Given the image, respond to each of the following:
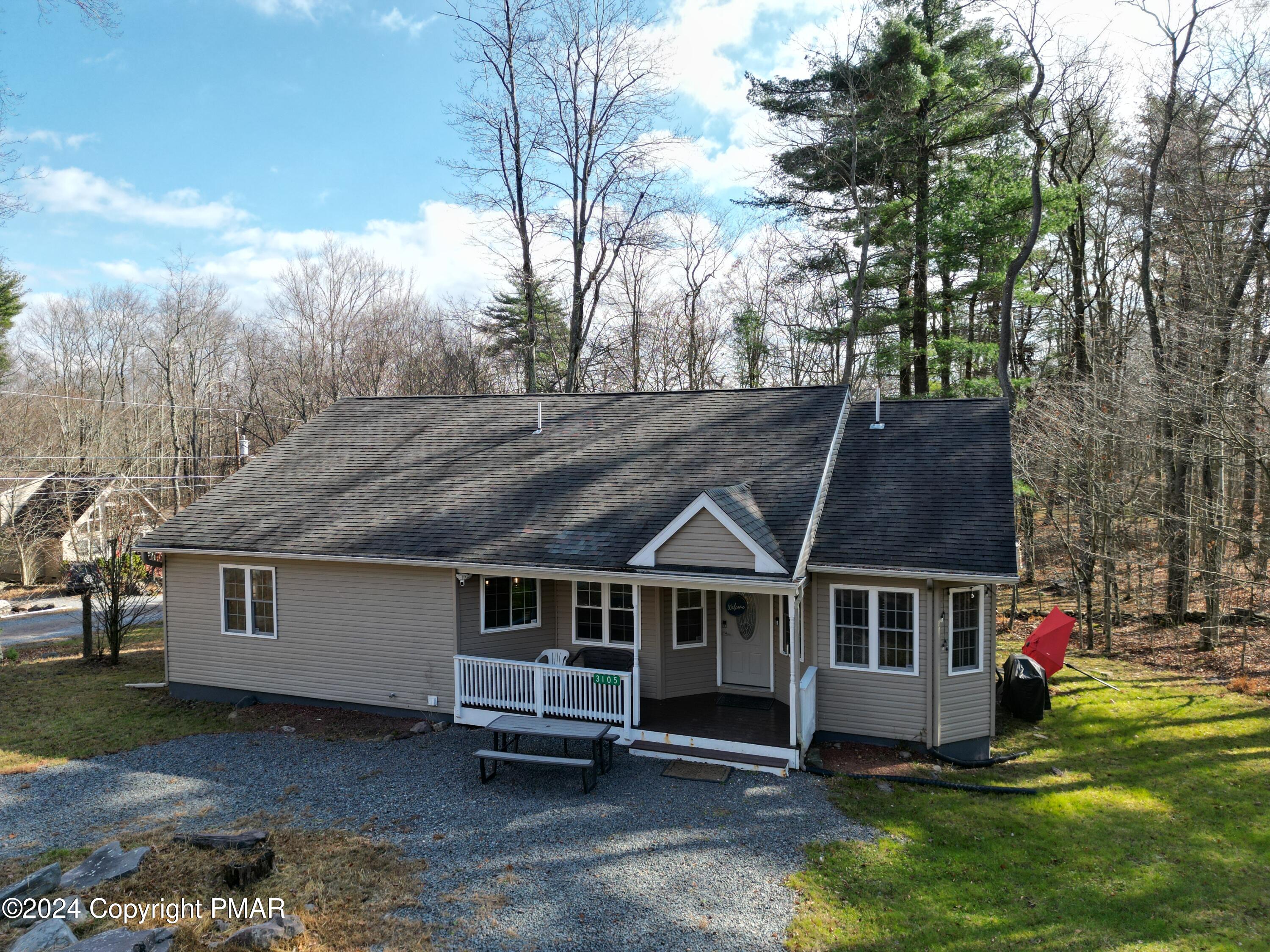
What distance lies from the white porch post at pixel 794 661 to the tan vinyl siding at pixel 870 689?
111 centimetres

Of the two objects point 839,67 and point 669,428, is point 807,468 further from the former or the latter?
point 839,67

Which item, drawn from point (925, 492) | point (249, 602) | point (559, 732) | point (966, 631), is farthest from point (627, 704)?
point (249, 602)

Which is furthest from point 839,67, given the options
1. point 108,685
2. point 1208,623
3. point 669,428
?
point 108,685

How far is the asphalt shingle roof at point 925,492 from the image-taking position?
980cm

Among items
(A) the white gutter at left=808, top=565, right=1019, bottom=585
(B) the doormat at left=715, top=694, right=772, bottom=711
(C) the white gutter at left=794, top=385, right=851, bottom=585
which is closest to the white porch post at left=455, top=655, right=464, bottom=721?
(B) the doormat at left=715, top=694, right=772, bottom=711

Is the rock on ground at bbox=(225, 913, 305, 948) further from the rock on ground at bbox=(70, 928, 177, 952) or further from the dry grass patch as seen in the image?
the rock on ground at bbox=(70, 928, 177, 952)

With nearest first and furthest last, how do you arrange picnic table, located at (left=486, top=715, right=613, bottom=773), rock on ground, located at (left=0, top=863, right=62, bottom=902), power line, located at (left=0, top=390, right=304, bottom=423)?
1. rock on ground, located at (left=0, top=863, right=62, bottom=902)
2. picnic table, located at (left=486, top=715, right=613, bottom=773)
3. power line, located at (left=0, top=390, right=304, bottom=423)

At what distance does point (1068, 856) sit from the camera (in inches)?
298

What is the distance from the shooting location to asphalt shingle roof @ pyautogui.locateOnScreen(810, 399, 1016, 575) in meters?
9.80

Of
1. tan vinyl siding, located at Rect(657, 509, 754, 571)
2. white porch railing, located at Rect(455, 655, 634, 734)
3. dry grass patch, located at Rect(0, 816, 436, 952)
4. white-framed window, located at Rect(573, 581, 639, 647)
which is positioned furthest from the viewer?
white-framed window, located at Rect(573, 581, 639, 647)

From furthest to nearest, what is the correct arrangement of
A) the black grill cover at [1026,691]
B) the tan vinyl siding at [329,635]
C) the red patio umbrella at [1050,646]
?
1. the red patio umbrella at [1050,646]
2. the black grill cover at [1026,691]
3. the tan vinyl siding at [329,635]

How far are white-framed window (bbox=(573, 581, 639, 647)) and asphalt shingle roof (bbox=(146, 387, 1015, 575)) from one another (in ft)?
4.51

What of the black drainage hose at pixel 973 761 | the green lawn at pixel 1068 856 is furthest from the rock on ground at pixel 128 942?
the black drainage hose at pixel 973 761

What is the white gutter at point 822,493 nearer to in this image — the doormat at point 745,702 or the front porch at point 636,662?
the front porch at point 636,662
